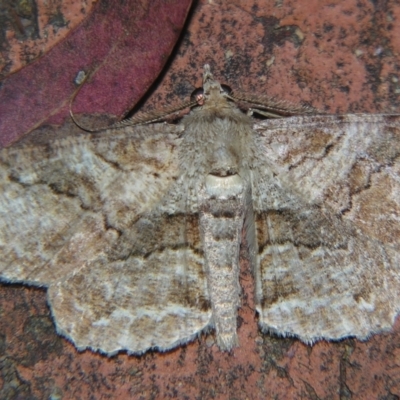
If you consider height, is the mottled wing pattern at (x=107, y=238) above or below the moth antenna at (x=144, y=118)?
below

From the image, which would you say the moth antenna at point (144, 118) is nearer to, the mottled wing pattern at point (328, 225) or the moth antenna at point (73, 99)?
the moth antenna at point (73, 99)

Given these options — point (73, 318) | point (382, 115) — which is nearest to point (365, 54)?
point (382, 115)

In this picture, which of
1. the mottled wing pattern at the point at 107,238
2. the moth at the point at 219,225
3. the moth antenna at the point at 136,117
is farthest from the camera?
the moth antenna at the point at 136,117

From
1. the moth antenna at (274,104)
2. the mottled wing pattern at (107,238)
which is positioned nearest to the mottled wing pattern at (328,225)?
the moth antenna at (274,104)

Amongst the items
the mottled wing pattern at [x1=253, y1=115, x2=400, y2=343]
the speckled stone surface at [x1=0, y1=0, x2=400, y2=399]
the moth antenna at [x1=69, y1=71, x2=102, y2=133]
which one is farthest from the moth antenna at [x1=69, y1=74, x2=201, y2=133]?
the mottled wing pattern at [x1=253, y1=115, x2=400, y2=343]

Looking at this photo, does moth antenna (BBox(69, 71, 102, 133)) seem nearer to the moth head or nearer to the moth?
the moth

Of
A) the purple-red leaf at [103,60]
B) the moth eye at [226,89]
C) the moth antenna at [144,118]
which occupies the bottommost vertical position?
the moth antenna at [144,118]

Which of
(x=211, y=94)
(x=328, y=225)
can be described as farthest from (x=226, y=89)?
(x=328, y=225)

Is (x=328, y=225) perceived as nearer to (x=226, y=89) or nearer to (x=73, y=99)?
(x=226, y=89)
